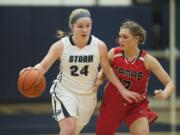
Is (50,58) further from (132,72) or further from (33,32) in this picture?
(33,32)

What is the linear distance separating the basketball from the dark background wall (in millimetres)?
9184

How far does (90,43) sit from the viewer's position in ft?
23.2

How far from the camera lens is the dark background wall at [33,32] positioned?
633 inches

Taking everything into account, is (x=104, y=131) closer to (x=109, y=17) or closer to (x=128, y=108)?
(x=128, y=108)

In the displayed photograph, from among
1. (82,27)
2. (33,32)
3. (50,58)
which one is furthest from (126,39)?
(33,32)

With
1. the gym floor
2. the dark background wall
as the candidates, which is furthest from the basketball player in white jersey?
the dark background wall

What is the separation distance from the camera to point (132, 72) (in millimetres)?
7039

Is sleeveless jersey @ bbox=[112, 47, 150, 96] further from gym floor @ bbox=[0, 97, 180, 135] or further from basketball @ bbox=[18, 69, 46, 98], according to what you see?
gym floor @ bbox=[0, 97, 180, 135]

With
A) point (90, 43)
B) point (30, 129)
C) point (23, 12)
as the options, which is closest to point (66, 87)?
point (90, 43)

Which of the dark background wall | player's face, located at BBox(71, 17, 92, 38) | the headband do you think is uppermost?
the headband

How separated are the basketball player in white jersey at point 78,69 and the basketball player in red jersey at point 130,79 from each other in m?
0.16

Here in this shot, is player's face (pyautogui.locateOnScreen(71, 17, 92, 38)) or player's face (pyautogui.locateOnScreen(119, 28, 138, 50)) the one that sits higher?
player's face (pyautogui.locateOnScreen(71, 17, 92, 38))

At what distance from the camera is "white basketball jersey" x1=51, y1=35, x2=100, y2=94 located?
6945mm

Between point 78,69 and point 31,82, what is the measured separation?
0.60 m
